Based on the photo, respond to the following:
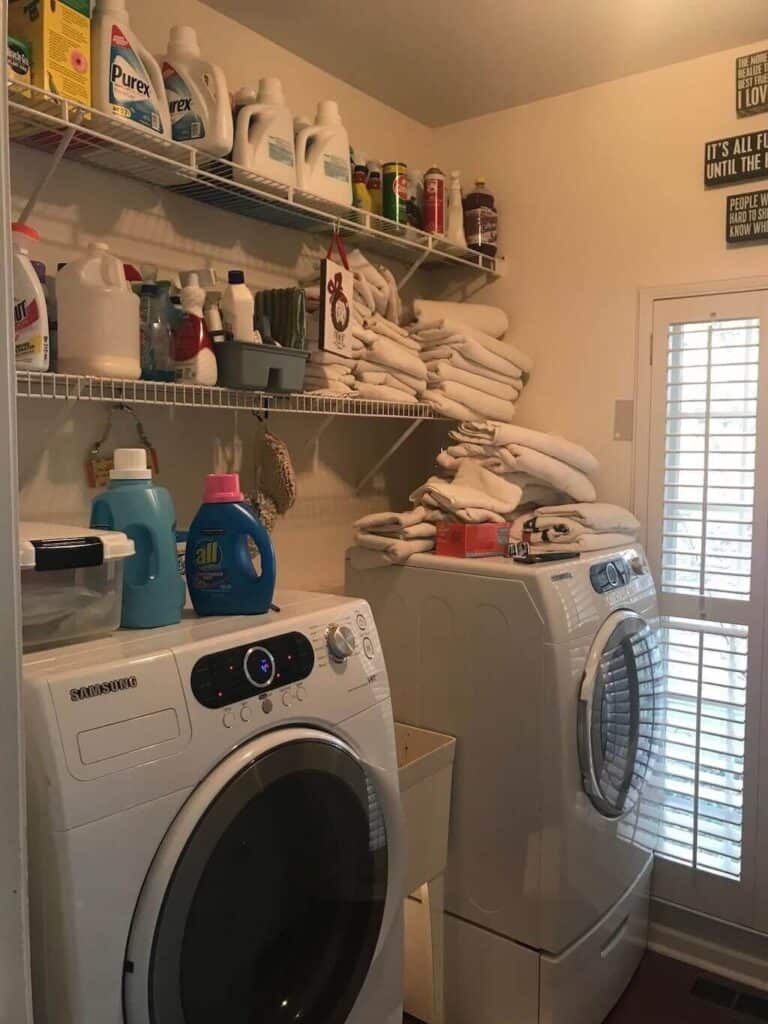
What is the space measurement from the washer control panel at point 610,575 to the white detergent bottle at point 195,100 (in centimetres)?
127

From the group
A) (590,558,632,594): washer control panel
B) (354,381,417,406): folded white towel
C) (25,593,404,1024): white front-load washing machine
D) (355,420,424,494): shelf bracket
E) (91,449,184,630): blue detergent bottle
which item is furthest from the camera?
(355,420,424,494): shelf bracket

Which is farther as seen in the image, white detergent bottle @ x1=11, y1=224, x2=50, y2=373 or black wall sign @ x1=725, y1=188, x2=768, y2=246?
black wall sign @ x1=725, y1=188, x2=768, y2=246

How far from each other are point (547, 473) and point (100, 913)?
5.17ft

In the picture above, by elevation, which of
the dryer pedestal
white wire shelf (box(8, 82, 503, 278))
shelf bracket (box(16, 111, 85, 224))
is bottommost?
the dryer pedestal

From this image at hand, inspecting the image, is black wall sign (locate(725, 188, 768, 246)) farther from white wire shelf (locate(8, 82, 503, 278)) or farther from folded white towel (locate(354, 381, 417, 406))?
folded white towel (locate(354, 381, 417, 406))

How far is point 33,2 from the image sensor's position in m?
1.35

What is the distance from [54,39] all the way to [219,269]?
69 cm

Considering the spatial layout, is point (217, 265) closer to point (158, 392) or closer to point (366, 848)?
point (158, 392)

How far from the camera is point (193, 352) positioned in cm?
160

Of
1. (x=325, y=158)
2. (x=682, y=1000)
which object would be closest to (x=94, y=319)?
(x=325, y=158)

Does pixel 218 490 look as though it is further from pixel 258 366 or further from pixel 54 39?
pixel 54 39

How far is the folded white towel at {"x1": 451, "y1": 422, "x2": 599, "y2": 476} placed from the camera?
2184 millimetres

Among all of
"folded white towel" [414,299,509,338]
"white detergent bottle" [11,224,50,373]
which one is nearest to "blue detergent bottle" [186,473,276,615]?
"white detergent bottle" [11,224,50,373]

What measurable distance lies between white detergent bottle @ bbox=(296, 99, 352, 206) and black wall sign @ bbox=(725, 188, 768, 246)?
1035mm
